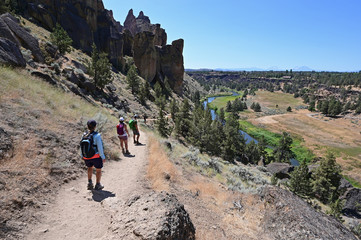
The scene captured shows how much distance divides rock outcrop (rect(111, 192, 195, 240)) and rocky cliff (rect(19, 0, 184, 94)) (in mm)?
57808

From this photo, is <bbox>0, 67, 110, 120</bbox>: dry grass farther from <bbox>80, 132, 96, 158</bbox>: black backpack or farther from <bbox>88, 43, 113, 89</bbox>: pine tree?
<bbox>88, 43, 113, 89</bbox>: pine tree

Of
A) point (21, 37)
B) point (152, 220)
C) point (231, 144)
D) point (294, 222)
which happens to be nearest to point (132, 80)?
point (21, 37)

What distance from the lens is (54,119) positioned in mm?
9148

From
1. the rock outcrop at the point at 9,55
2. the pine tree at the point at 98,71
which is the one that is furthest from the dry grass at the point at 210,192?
the pine tree at the point at 98,71

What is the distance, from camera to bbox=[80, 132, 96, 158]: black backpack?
18.1 ft

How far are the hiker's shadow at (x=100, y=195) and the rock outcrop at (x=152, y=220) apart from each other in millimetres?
1159

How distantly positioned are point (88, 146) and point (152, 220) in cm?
295

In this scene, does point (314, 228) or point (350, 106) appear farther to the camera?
point (350, 106)

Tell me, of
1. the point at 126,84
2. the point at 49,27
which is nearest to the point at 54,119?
the point at 126,84

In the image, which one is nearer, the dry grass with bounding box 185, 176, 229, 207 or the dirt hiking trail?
the dirt hiking trail

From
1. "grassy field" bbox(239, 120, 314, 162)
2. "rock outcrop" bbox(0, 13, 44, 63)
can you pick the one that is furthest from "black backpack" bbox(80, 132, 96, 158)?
"grassy field" bbox(239, 120, 314, 162)

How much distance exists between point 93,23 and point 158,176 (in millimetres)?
61899

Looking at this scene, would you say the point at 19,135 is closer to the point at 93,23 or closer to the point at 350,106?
the point at 93,23

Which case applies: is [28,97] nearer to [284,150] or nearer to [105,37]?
[105,37]
